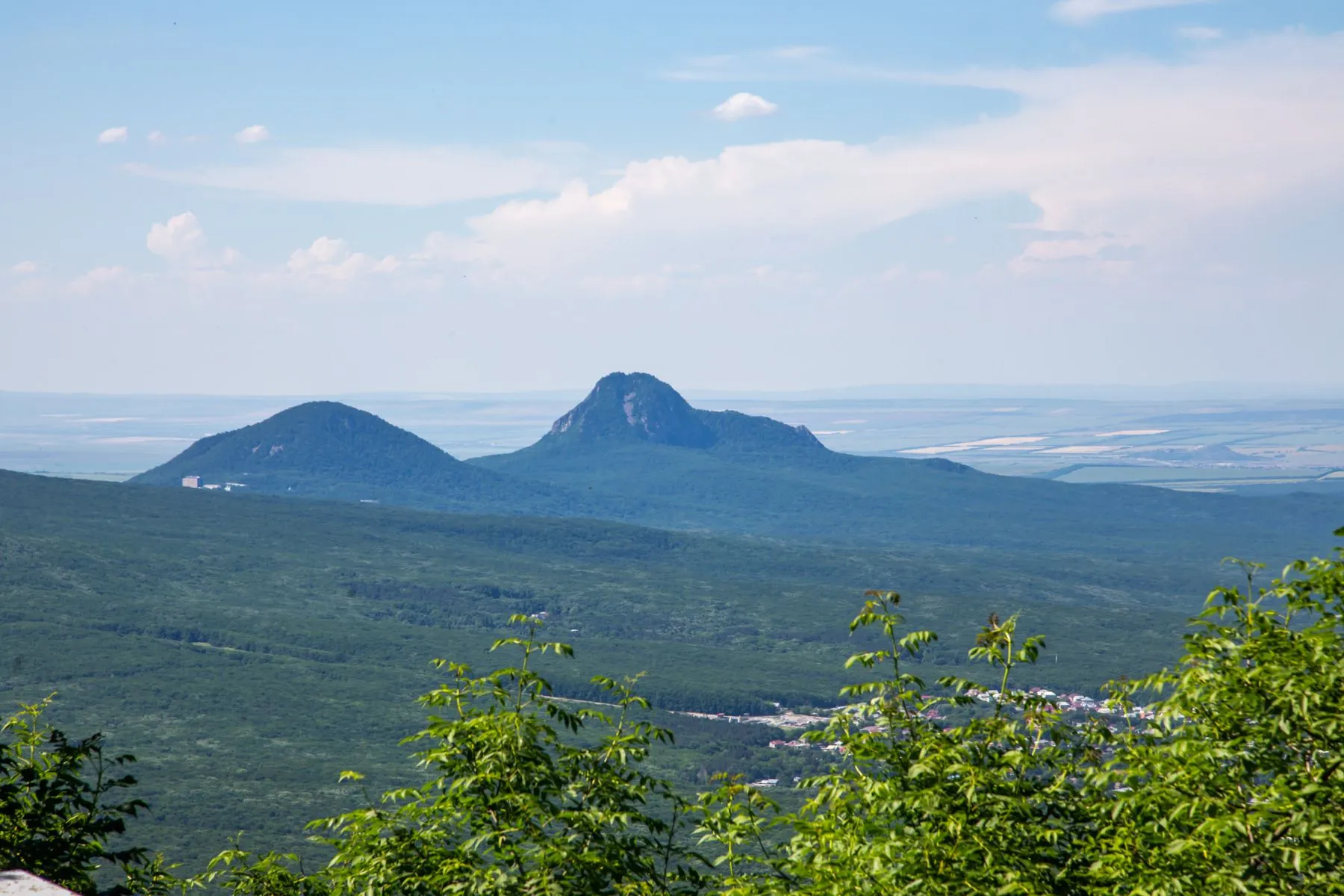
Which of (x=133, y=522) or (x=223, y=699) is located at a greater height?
(x=133, y=522)

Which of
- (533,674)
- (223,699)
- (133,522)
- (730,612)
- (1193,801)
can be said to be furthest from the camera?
(133,522)

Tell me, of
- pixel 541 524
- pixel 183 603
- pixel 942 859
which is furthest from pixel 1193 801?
pixel 541 524

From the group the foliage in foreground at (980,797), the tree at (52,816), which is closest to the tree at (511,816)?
the foliage in foreground at (980,797)

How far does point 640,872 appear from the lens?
→ 44.7 ft

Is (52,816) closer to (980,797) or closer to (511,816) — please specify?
(511,816)

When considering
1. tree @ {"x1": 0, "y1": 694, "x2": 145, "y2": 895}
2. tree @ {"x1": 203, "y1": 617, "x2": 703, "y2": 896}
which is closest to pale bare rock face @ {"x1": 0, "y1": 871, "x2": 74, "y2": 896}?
tree @ {"x1": 203, "y1": 617, "x2": 703, "y2": 896}

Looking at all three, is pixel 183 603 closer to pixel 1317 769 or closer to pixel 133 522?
pixel 133 522

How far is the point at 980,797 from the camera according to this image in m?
12.3

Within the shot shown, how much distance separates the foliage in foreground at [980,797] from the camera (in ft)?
36.8

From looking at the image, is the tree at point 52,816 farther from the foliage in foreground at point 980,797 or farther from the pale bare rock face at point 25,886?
the pale bare rock face at point 25,886

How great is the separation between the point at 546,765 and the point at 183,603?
132 metres

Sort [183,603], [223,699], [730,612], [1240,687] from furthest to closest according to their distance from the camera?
[730,612]
[183,603]
[223,699]
[1240,687]

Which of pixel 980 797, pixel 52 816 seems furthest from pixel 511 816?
pixel 52 816

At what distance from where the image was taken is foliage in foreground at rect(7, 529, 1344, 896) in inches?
441
